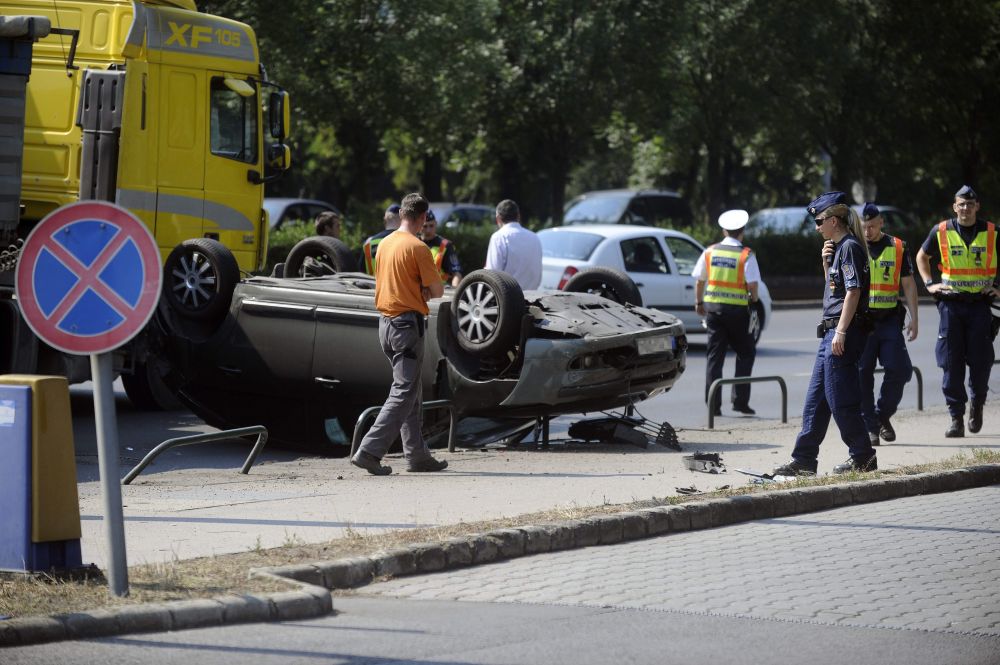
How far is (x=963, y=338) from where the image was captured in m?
12.3

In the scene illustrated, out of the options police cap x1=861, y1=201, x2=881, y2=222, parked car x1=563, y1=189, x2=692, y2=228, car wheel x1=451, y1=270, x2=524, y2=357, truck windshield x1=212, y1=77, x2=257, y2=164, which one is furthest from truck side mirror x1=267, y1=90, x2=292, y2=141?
parked car x1=563, y1=189, x2=692, y2=228

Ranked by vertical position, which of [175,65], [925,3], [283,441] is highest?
[925,3]

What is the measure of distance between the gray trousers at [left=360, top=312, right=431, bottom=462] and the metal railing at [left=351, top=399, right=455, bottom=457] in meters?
0.31

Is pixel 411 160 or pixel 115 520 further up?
pixel 411 160

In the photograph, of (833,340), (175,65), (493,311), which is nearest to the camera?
(833,340)

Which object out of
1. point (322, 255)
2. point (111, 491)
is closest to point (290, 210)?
point (322, 255)

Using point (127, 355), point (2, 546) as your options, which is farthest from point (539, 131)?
point (2, 546)

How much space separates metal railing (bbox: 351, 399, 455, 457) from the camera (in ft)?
33.9

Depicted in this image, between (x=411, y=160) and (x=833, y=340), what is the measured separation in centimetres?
3724

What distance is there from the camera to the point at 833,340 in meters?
9.62

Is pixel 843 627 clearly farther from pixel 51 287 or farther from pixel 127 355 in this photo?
pixel 127 355

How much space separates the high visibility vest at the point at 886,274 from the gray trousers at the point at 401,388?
149 inches

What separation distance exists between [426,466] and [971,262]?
4922 mm

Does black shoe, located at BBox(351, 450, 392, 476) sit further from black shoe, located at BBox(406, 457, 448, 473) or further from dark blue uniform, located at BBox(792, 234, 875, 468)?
dark blue uniform, located at BBox(792, 234, 875, 468)
